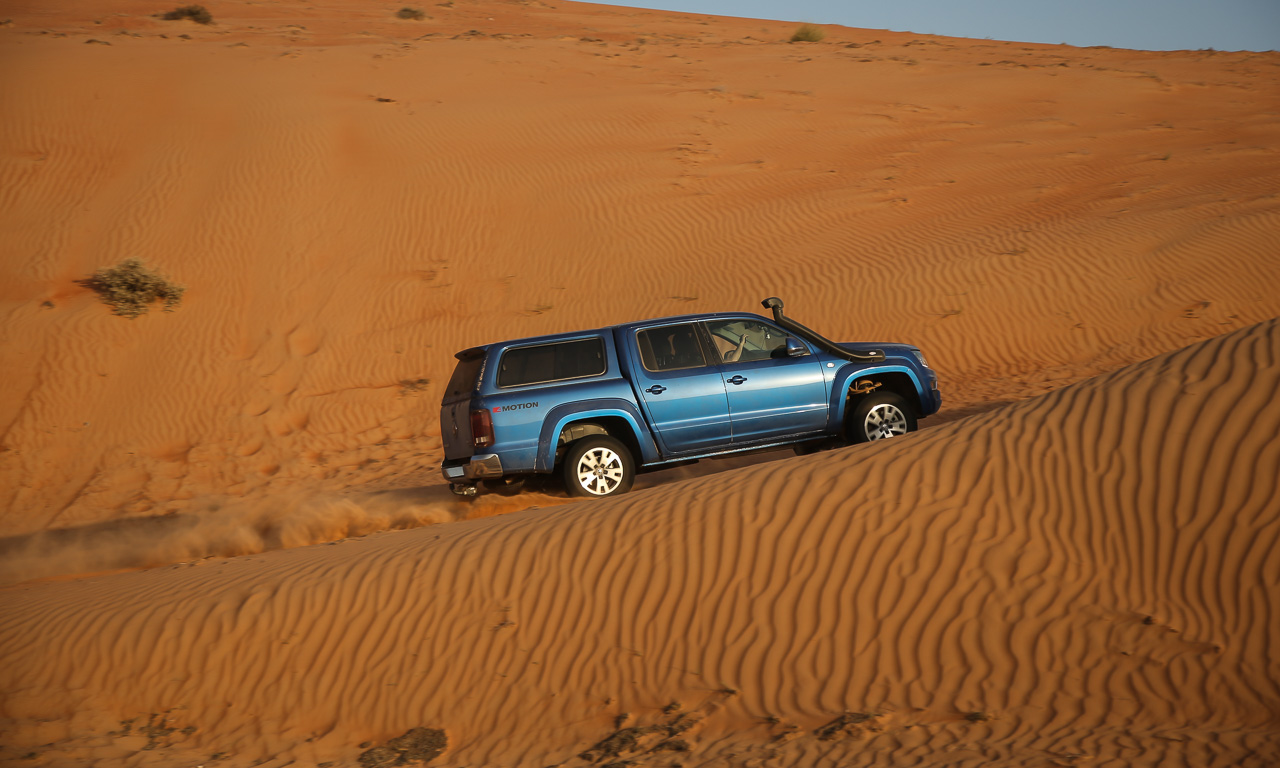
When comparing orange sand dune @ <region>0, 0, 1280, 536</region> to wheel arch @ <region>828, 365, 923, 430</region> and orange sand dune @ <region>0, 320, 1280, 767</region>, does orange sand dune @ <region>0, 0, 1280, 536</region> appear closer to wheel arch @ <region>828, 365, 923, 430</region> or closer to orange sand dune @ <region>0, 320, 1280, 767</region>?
wheel arch @ <region>828, 365, 923, 430</region>

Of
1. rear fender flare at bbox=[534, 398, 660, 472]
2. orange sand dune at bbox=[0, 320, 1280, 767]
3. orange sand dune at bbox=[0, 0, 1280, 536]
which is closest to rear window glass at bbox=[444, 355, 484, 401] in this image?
rear fender flare at bbox=[534, 398, 660, 472]

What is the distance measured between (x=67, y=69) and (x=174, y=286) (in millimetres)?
12179

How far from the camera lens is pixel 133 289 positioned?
16.2 m

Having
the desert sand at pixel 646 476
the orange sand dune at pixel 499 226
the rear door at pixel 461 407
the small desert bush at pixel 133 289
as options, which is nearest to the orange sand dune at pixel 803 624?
the desert sand at pixel 646 476

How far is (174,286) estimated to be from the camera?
1662cm

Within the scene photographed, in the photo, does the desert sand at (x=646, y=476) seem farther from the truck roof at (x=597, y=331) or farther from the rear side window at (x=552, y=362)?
the truck roof at (x=597, y=331)

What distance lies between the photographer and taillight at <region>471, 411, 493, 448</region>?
8258 millimetres

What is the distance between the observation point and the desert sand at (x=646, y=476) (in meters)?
4.88

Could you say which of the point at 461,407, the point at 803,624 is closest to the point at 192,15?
the point at 461,407

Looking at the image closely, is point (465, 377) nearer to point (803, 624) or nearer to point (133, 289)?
point (803, 624)

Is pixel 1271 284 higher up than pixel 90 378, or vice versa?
pixel 90 378

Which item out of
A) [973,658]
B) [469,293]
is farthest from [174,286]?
[973,658]

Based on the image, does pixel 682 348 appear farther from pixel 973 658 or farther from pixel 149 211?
pixel 149 211

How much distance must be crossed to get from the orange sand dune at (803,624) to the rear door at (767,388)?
167 cm
